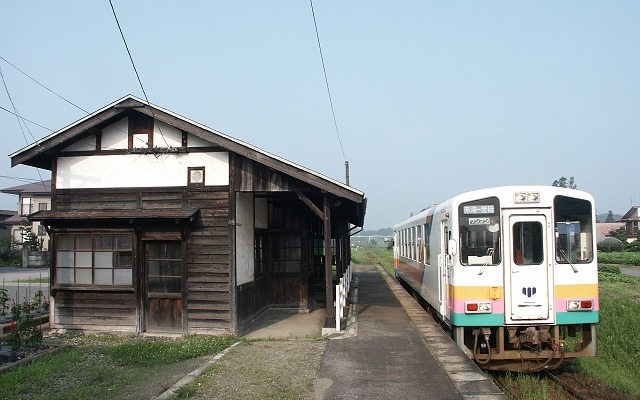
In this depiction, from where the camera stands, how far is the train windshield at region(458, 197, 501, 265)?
7.91 m

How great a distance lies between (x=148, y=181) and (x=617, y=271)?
29027 mm

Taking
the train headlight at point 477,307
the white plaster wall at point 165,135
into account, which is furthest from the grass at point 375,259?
the train headlight at point 477,307

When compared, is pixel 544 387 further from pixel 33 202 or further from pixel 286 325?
pixel 33 202

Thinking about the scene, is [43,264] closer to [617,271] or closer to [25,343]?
[25,343]

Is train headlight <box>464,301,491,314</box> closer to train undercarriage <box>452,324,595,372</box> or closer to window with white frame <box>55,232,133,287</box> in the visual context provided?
train undercarriage <box>452,324,595,372</box>

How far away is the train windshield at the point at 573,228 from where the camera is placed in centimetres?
782

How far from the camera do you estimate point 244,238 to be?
11.2m

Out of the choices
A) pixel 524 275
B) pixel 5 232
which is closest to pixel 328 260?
pixel 524 275

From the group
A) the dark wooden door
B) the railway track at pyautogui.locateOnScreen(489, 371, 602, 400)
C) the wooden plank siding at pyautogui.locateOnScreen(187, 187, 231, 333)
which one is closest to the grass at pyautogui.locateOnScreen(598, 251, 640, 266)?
the railway track at pyautogui.locateOnScreen(489, 371, 602, 400)

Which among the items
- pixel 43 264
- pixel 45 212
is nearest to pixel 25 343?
pixel 45 212

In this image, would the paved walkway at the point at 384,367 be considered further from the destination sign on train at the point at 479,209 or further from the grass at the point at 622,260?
the grass at the point at 622,260

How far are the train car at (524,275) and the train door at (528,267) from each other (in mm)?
14

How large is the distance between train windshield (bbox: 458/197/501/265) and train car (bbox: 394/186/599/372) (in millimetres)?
→ 15

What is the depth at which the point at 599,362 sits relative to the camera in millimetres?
9398
